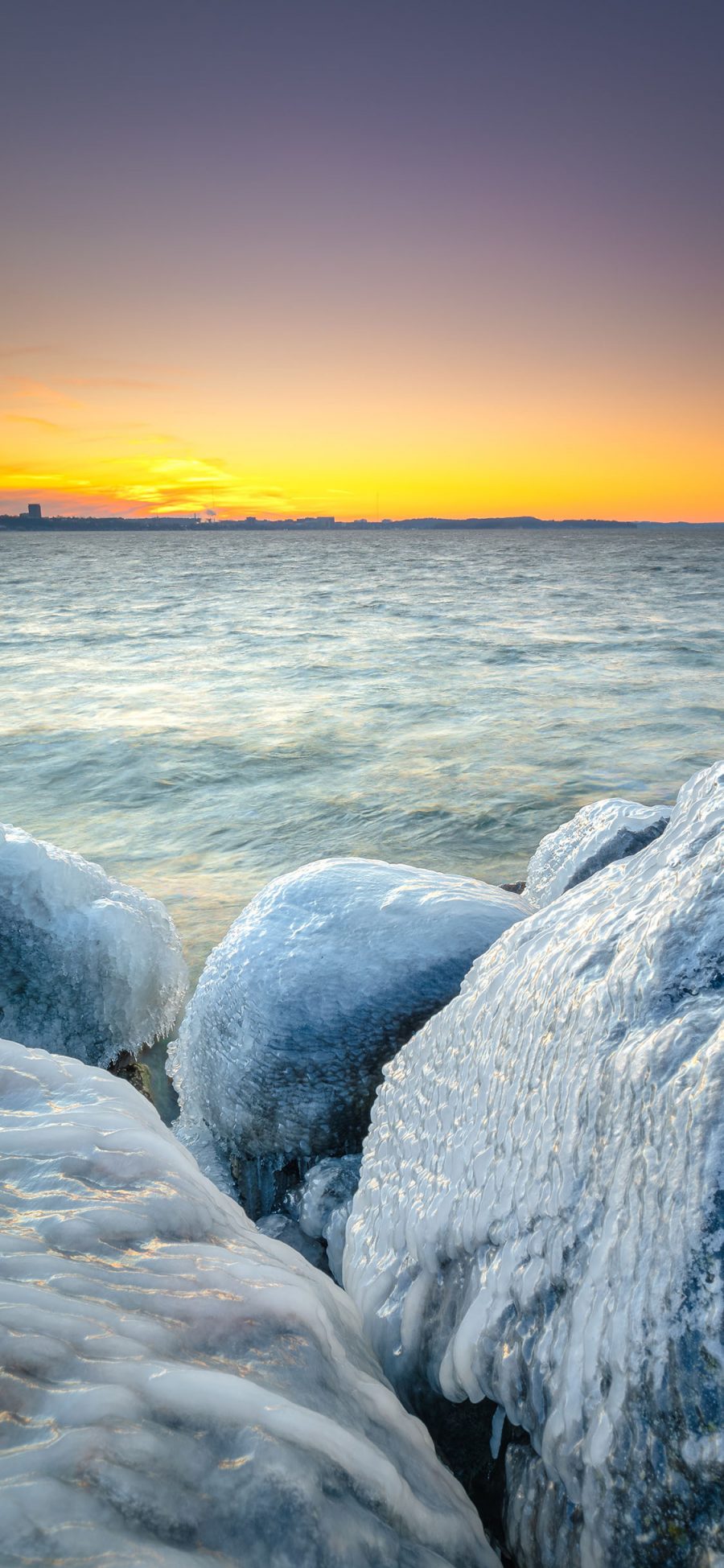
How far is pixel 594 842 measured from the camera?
2.52 meters

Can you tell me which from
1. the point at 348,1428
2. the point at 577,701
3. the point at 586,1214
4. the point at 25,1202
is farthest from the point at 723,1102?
the point at 577,701

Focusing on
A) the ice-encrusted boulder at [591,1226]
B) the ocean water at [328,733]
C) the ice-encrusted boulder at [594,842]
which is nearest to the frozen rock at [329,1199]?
the ice-encrusted boulder at [591,1226]

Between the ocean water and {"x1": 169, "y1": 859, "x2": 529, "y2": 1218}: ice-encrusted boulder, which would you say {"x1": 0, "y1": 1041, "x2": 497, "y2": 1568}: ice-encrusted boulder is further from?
the ocean water

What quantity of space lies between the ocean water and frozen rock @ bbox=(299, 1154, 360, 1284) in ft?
9.12

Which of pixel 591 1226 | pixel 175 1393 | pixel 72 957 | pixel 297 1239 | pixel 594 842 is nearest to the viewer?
pixel 175 1393

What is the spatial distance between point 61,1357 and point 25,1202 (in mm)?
300

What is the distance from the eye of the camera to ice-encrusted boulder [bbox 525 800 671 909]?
7.98ft

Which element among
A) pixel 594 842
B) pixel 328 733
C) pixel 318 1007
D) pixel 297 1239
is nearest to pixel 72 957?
pixel 318 1007

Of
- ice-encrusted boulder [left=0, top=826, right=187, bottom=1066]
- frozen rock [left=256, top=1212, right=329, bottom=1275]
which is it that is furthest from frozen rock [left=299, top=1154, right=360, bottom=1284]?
ice-encrusted boulder [left=0, top=826, right=187, bottom=1066]

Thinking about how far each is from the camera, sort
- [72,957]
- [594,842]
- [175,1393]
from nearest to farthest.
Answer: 1. [175,1393]
2. [594,842]
3. [72,957]

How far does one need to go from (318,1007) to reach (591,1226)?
1305 mm

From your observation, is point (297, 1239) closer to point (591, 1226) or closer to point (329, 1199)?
point (329, 1199)

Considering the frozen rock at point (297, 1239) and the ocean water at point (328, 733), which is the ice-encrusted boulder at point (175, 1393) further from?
the ocean water at point (328, 733)

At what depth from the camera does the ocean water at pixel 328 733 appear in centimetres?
736
